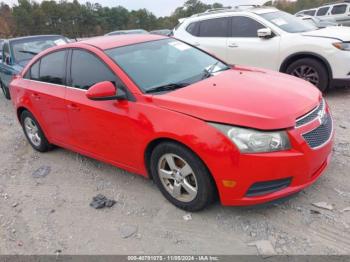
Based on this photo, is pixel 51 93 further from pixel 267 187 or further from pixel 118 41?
A: pixel 267 187

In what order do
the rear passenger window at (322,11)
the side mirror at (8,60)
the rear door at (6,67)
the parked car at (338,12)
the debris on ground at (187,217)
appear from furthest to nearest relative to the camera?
1. the rear passenger window at (322,11)
2. the parked car at (338,12)
3. the side mirror at (8,60)
4. the rear door at (6,67)
5. the debris on ground at (187,217)

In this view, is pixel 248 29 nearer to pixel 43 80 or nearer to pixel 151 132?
pixel 43 80

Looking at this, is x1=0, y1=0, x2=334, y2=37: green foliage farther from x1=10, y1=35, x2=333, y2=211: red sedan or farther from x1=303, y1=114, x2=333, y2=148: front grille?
x1=303, y1=114, x2=333, y2=148: front grille

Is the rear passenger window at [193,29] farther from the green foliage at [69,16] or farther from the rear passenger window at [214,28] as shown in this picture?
the green foliage at [69,16]

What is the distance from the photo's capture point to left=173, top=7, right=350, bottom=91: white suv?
648cm

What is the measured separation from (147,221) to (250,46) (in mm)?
5120

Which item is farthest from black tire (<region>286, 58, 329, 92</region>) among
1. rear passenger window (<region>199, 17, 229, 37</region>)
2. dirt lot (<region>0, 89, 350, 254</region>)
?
dirt lot (<region>0, 89, 350, 254</region>)

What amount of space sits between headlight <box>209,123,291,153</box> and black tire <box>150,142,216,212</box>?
389mm

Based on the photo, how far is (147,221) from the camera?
3.45m

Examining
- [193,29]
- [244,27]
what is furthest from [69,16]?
[244,27]

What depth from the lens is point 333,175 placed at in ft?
12.5

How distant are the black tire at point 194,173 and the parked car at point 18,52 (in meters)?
6.18

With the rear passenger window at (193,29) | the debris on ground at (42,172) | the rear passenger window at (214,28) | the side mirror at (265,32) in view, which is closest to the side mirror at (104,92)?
the debris on ground at (42,172)

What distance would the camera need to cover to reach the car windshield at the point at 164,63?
3.71 m
